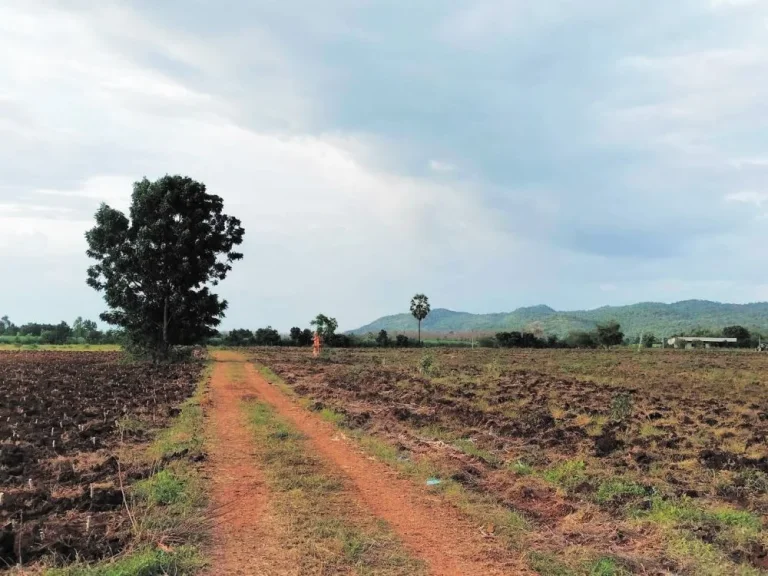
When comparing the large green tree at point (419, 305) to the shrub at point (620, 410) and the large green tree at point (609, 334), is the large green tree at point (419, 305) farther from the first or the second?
the shrub at point (620, 410)

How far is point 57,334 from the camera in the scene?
81.6m

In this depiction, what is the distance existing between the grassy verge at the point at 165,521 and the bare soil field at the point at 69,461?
25cm

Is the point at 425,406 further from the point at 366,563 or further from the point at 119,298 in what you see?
the point at 119,298

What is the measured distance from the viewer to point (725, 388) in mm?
25625

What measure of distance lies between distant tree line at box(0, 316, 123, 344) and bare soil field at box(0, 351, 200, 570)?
58661 mm

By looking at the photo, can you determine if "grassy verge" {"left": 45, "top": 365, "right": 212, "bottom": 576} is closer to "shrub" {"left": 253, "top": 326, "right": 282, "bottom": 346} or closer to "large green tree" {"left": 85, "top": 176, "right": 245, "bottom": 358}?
"large green tree" {"left": 85, "top": 176, "right": 245, "bottom": 358}

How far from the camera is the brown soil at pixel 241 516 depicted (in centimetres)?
557

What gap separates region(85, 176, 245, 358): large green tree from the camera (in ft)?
120

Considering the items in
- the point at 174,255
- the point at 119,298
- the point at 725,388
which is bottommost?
the point at 725,388

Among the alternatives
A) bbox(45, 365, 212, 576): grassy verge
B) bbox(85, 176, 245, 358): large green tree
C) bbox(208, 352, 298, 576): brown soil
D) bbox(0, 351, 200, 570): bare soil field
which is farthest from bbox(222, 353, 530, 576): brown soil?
bbox(85, 176, 245, 358): large green tree

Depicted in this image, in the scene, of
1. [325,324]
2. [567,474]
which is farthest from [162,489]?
[325,324]

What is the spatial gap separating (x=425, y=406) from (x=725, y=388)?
16745 millimetres

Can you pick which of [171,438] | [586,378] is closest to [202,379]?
[171,438]

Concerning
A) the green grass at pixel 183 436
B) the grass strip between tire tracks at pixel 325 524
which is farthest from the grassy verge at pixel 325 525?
the green grass at pixel 183 436
